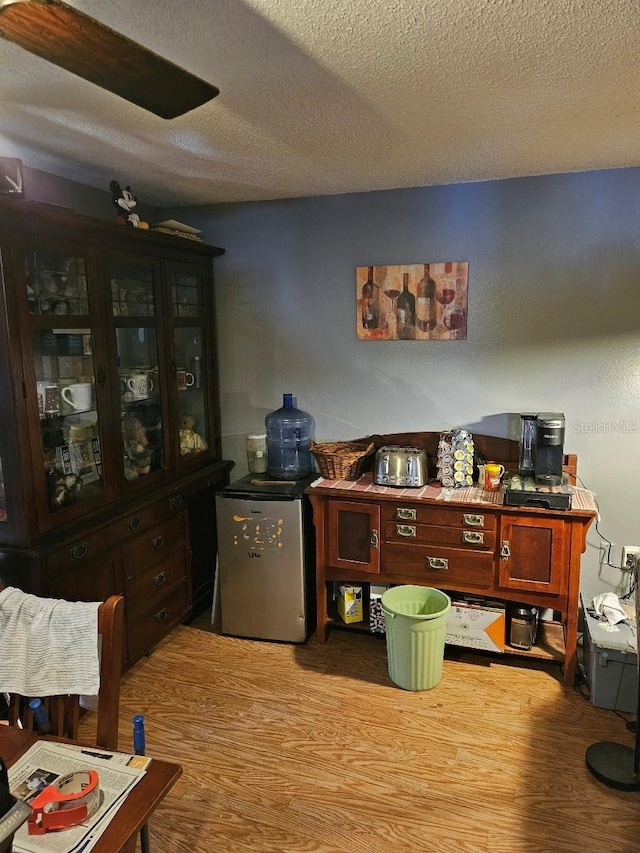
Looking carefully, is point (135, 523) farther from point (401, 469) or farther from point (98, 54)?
point (98, 54)

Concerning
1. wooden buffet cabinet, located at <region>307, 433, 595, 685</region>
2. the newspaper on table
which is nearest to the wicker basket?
wooden buffet cabinet, located at <region>307, 433, 595, 685</region>

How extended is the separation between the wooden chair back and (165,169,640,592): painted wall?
2091mm

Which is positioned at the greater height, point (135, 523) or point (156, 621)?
point (135, 523)

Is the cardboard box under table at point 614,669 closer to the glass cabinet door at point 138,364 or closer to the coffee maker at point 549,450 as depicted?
the coffee maker at point 549,450

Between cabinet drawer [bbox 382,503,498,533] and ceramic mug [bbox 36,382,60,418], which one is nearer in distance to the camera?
ceramic mug [bbox 36,382,60,418]

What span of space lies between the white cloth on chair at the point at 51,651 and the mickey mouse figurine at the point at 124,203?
1.89 m

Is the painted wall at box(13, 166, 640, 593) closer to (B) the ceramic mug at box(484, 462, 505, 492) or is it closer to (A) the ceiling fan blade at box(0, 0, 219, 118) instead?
(B) the ceramic mug at box(484, 462, 505, 492)

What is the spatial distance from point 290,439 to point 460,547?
3.80ft

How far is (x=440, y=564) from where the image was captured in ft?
9.36

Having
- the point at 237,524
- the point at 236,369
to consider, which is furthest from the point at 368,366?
the point at 237,524

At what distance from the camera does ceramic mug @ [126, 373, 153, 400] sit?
115 inches

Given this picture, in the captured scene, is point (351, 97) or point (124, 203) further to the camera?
point (124, 203)

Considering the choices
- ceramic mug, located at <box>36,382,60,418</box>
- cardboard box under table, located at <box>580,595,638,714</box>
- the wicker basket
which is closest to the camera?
ceramic mug, located at <box>36,382,60,418</box>

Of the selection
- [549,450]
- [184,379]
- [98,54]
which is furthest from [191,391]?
[98,54]
